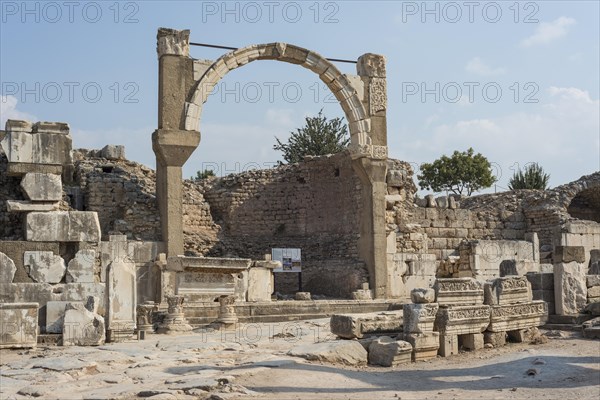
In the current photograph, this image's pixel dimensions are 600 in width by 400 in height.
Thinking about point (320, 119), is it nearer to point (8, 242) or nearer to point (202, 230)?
point (202, 230)

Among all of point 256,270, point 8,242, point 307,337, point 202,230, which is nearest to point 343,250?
point 202,230

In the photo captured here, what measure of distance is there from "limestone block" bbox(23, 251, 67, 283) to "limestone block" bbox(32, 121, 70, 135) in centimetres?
170

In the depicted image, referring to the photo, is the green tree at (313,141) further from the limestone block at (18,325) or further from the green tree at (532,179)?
the limestone block at (18,325)

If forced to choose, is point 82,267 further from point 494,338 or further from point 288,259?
point 288,259

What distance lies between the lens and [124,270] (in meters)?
9.64

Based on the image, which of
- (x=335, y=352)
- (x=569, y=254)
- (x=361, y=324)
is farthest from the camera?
(x=569, y=254)

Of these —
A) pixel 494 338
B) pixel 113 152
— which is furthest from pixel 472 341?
pixel 113 152

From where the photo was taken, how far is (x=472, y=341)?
9.61m

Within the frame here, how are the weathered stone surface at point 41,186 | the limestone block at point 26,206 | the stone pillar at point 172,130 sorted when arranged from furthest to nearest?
the stone pillar at point 172,130
the weathered stone surface at point 41,186
the limestone block at point 26,206

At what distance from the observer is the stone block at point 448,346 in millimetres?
9203

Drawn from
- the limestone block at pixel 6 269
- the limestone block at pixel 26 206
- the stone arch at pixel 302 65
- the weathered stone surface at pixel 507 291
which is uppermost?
the stone arch at pixel 302 65

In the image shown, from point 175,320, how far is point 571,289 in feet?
20.7

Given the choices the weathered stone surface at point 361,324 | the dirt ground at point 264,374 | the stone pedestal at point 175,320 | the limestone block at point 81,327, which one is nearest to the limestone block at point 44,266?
the limestone block at point 81,327

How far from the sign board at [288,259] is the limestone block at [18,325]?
9658 mm
